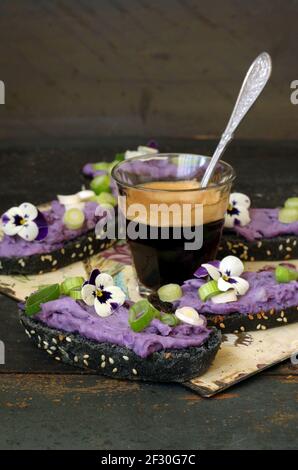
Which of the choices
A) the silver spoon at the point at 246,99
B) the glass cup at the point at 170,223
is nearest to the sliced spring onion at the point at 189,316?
the glass cup at the point at 170,223

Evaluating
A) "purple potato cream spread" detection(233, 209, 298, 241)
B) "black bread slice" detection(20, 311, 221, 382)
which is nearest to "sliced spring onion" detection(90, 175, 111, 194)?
"purple potato cream spread" detection(233, 209, 298, 241)

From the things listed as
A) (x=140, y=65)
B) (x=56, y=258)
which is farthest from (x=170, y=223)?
(x=140, y=65)

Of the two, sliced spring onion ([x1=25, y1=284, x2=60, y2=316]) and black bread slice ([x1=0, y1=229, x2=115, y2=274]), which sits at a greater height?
sliced spring onion ([x1=25, y1=284, x2=60, y2=316])

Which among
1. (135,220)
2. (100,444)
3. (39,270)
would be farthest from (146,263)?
(100,444)

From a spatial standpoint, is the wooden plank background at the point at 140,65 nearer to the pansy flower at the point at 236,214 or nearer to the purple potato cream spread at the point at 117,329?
the pansy flower at the point at 236,214

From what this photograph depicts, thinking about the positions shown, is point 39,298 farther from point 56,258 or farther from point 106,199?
point 106,199

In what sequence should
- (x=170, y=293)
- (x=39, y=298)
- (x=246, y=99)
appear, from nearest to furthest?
1. (x=39, y=298)
2. (x=170, y=293)
3. (x=246, y=99)

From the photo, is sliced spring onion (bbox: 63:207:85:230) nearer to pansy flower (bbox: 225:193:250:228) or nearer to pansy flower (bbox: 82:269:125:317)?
pansy flower (bbox: 225:193:250:228)
